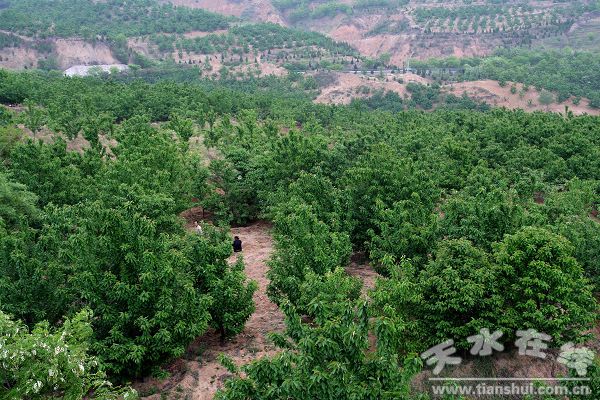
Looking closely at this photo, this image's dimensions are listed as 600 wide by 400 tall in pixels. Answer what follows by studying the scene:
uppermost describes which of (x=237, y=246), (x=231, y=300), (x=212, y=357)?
(x=231, y=300)

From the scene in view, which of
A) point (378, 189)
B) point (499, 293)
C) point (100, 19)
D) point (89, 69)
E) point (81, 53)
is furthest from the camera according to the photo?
point (100, 19)

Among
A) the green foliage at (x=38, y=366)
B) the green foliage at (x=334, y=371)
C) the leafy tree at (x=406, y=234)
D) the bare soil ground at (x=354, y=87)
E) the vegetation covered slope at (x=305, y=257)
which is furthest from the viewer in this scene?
the bare soil ground at (x=354, y=87)

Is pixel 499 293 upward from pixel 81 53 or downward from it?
downward

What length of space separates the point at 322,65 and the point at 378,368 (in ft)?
352

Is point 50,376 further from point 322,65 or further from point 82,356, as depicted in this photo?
point 322,65

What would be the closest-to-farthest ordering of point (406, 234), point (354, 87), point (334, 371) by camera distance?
point (334, 371) < point (406, 234) < point (354, 87)

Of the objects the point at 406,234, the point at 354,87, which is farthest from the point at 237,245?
the point at 354,87

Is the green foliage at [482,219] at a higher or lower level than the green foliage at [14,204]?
higher

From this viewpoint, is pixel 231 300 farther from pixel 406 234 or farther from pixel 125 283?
pixel 406 234

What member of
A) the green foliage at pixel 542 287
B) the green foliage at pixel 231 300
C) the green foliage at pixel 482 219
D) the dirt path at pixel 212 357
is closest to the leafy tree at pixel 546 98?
the green foliage at pixel 482 219

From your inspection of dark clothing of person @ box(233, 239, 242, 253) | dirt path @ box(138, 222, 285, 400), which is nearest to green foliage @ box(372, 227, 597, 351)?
dirt path @ box(138, 222, 285, 400)

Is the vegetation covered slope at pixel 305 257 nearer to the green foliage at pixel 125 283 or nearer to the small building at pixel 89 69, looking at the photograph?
the green foliage at pixel 125 283

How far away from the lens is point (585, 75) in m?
95.7

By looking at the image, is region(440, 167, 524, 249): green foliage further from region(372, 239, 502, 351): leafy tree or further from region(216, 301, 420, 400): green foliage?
region(216, 301, 420, 400): green foliage
